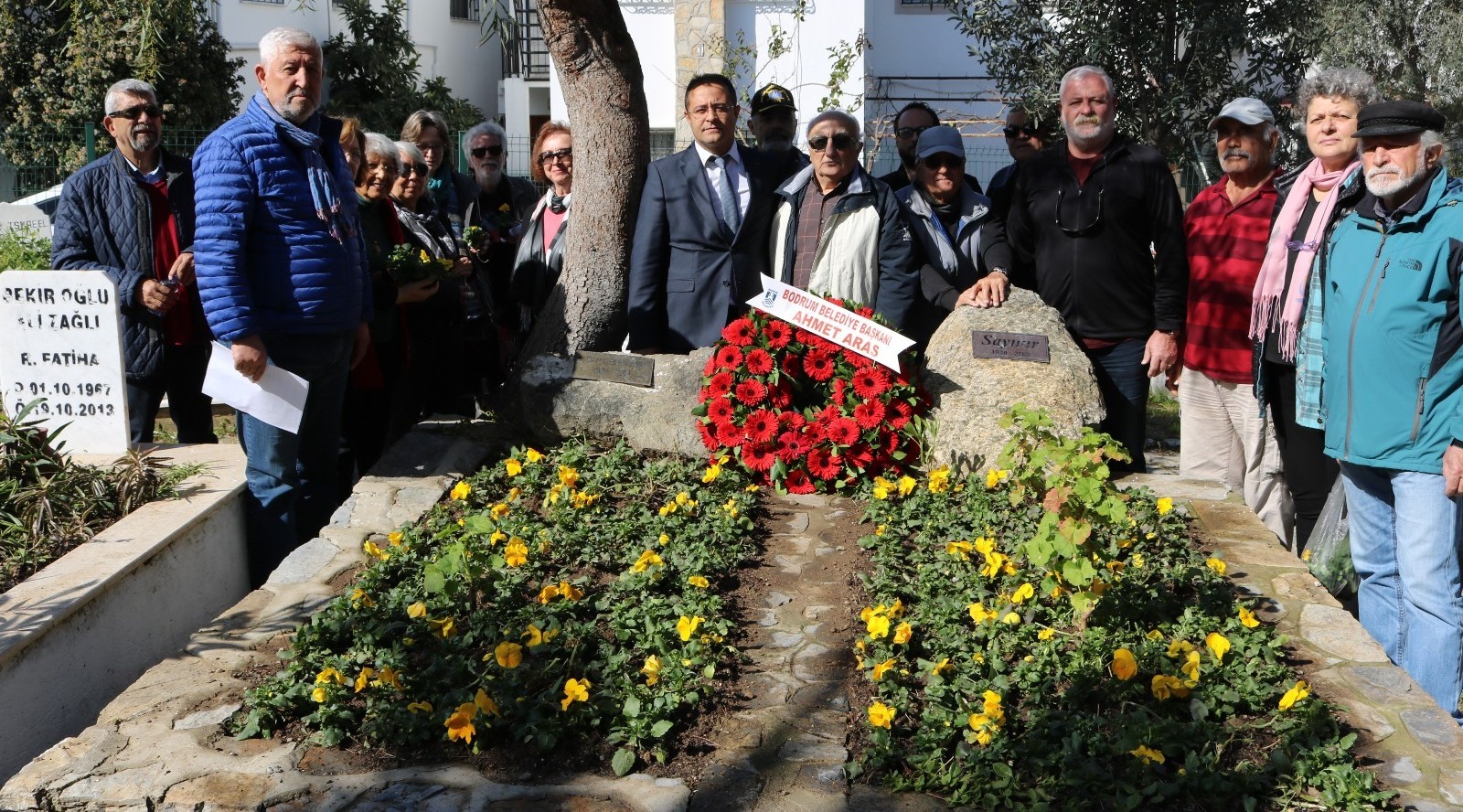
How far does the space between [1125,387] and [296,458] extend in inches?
139

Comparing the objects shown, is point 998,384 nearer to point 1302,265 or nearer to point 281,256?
point 1302,265

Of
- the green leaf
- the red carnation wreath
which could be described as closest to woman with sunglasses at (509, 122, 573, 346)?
the red carnation wreath

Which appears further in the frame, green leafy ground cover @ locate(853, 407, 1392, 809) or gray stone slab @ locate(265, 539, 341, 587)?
gray stone slab @ locate(265, 539, 341, 587)

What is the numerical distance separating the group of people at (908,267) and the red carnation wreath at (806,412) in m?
0.34

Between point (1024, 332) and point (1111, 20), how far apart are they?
5301mm

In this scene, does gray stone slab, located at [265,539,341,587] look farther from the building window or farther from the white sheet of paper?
the building window

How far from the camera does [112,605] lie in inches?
162

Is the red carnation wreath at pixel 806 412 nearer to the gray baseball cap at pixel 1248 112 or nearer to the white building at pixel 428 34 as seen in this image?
the gray baseball cap at pixel 1248 112

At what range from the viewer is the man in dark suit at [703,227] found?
574 cm

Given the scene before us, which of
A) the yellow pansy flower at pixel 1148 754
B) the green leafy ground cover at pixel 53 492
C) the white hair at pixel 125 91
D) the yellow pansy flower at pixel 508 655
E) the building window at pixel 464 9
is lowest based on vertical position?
the yellow pansy flower at pixel 1148 754

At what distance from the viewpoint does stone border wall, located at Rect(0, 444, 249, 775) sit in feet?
12.1

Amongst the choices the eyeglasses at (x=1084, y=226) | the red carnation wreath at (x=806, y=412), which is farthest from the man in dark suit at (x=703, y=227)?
the eyeglasses at (x=1084, y=226)

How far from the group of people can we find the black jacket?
0.01m

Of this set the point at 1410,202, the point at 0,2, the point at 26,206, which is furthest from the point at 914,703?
the point at 0,2
